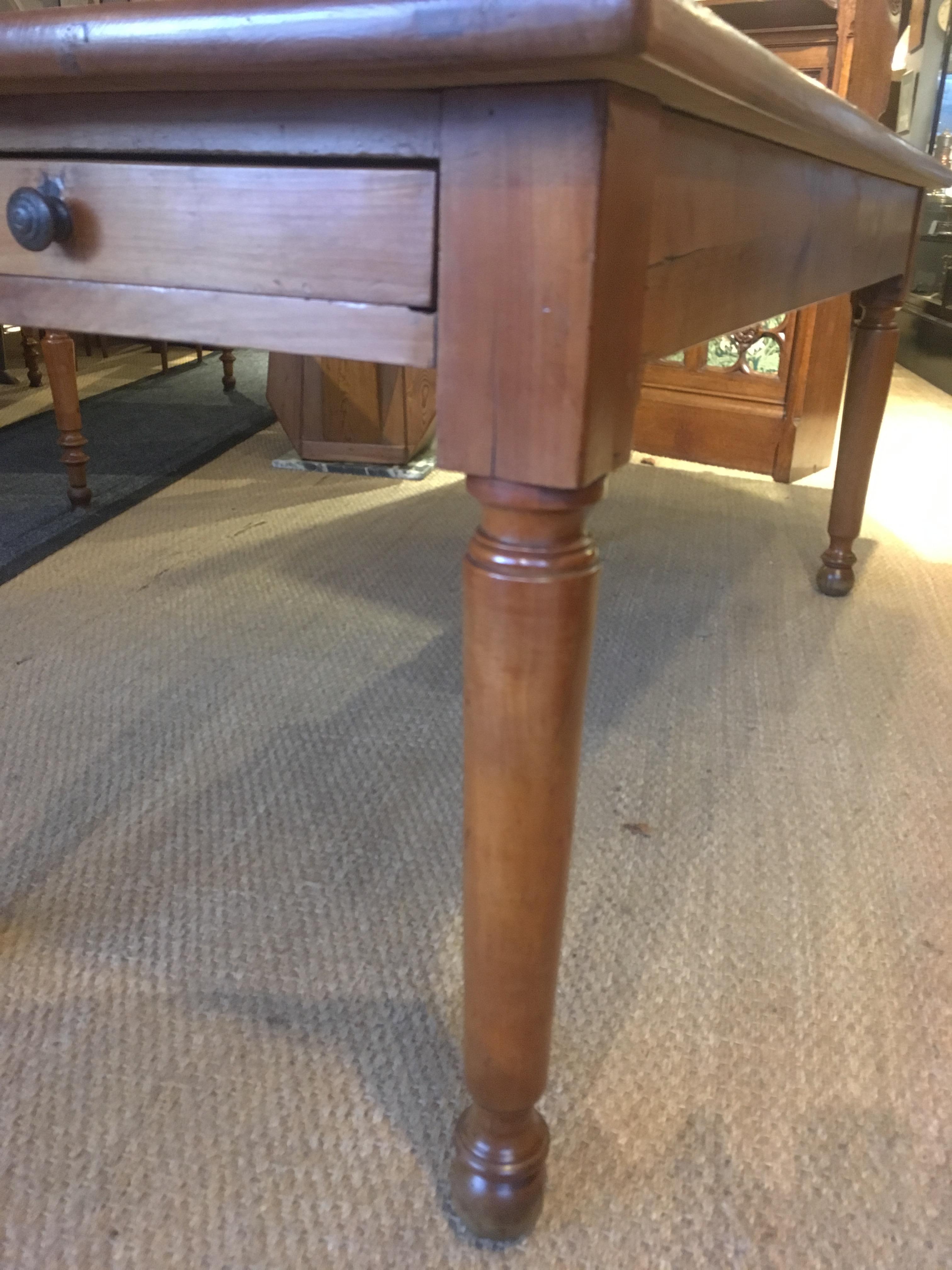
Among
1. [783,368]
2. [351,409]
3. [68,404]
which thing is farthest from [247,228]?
[783,368]

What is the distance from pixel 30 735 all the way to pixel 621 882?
0.66 m

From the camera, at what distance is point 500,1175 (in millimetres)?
546

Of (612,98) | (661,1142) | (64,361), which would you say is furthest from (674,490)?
(612,98)

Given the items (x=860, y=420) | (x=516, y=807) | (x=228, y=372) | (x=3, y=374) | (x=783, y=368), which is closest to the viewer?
(x=516, y=807)

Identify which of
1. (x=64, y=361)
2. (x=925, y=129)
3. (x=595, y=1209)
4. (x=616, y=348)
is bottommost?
(x=595, y=1209)

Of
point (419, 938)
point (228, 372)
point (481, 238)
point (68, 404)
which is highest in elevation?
point (481, 238)

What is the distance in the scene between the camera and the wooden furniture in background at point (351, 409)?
2014mm

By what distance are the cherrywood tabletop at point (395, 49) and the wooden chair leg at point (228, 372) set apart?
2361 millimetres

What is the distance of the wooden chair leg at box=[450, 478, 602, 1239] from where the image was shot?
1.39 feet

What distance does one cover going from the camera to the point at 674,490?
193 cm

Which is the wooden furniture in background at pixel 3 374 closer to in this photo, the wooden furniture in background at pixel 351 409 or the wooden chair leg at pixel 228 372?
the wooden chair leg at pixel 228 372

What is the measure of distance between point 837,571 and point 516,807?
1130mm

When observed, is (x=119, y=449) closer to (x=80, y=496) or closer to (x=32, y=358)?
(x=80, y=496)

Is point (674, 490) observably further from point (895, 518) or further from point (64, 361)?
point (64, 361)
